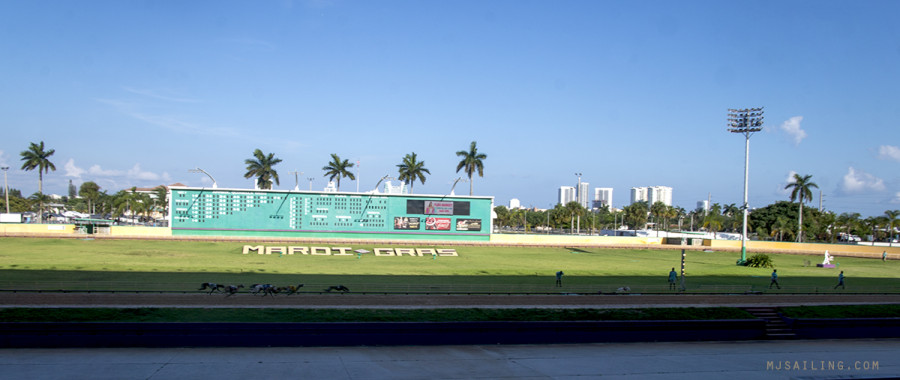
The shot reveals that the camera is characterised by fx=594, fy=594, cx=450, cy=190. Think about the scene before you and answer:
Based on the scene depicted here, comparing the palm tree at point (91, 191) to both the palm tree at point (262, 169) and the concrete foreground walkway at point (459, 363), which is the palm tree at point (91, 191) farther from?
the concrete foreground walkway at point (459, 363)

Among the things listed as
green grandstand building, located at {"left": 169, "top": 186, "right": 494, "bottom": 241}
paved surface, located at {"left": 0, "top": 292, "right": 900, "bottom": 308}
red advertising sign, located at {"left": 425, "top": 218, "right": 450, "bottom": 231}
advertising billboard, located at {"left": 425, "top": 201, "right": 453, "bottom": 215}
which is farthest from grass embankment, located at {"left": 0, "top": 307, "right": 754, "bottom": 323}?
advertising billboard, located at {"left": 425, "top": 201, "right": 453, "bottom": 215}

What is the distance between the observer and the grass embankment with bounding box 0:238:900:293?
34.0 meters

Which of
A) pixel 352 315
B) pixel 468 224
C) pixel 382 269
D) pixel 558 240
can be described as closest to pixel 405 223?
pixel 468 224

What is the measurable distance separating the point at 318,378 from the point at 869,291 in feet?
120

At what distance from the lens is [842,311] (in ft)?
96.9

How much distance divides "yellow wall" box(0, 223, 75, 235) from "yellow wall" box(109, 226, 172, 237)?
4502mm

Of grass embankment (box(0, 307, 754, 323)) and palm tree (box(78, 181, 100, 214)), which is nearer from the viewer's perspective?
grass embankment (box(0, 307, 754, 323))

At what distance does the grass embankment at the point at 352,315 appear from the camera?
22.0 meters

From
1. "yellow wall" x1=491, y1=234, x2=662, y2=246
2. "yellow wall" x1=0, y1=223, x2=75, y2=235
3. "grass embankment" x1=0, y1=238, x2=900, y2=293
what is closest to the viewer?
"grass embankment" x1=0, y1=238, x2=900, y2=293

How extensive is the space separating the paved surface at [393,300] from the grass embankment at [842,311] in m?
A: 2.35

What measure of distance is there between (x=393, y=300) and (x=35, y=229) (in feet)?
190

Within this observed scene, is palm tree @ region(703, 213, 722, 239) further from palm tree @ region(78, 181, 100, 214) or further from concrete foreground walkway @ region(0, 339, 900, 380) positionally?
palm tree @ region(78, 181, 100, 214)

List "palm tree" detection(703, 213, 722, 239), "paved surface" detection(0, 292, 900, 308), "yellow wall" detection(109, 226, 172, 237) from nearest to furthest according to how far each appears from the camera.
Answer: "paved surface" detection(0, 292, 900, 308), "yellow wall" detection(109, 226, 172, 237), "palm tree" detection(703, 213, 722, 239)

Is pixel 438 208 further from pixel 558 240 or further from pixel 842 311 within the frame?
pixel 842 311
